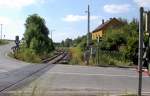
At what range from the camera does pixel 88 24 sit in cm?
5488

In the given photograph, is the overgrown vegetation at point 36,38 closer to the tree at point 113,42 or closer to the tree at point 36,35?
the tree at point 36,35

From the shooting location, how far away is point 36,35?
93.1 metres

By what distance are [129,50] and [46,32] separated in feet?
169

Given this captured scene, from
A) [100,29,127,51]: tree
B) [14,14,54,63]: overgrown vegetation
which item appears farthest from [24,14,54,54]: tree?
[100,29,127,51]: tree

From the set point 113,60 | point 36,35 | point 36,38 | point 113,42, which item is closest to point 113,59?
point 113,60

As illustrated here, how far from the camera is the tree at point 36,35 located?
3279 inches

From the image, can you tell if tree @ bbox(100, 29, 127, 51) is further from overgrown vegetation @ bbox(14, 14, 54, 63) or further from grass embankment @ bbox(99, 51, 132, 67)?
grass embankment @ bbox(99, 51, 132, 67)

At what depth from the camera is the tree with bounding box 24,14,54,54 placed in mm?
83287

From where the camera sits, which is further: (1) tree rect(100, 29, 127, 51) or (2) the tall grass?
(1) tree rect(100, 29, 127, 51)

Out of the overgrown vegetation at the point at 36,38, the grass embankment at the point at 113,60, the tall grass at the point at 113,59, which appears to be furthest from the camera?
the overgrown vegetation at the point at 36,38

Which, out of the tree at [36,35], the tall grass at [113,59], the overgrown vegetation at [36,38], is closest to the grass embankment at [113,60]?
the tall grass at [113,59]

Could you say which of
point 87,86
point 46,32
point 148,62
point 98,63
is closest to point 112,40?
point 98,63

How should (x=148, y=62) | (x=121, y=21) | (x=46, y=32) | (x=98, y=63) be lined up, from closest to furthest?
(x=148, y=62)
(x=98, y=63)
(x=46, y=32)
(x=121, y=21)

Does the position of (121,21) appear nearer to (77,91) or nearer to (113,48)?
(113,48)
